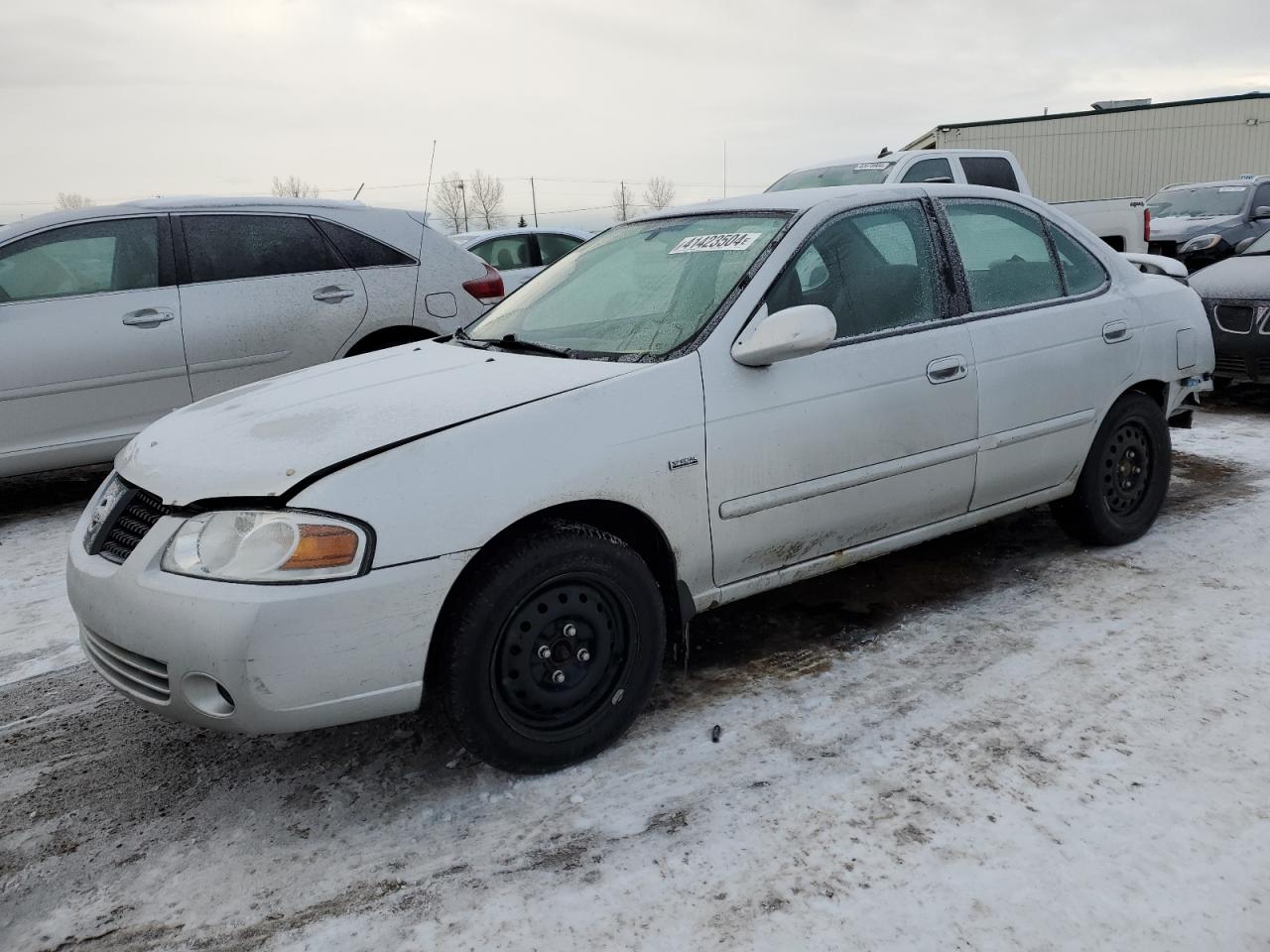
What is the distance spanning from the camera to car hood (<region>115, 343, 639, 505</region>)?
2.58 metres

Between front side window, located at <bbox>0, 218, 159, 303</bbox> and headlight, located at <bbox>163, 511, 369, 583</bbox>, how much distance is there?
3842 mm

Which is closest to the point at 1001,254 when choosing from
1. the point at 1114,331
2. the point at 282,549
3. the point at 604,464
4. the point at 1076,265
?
the point at 1076,265

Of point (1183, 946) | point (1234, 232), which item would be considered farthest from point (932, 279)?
point (1234, 232)

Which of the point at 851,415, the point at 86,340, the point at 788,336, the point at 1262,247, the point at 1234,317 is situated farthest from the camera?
the point at 1262,247

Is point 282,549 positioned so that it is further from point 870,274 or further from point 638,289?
point 870,274

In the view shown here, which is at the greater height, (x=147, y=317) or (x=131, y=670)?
(x=147, y=317)

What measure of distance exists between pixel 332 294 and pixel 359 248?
1.22 ft

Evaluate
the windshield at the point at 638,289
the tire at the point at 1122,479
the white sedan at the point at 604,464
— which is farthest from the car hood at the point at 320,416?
the tire at the point at 1122,479

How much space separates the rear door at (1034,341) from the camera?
3748 mm

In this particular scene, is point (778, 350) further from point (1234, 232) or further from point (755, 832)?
point (1234, 232)

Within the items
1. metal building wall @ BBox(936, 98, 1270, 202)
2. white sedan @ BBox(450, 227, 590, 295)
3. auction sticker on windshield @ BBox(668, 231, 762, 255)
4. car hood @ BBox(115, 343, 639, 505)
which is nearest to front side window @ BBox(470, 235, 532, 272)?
white sedan @ BBox(450, 227, 590, 295)

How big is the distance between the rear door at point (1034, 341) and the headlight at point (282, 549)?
2.37m

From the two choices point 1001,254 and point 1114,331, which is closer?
point 1001,254

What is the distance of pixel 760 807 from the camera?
103 inches
